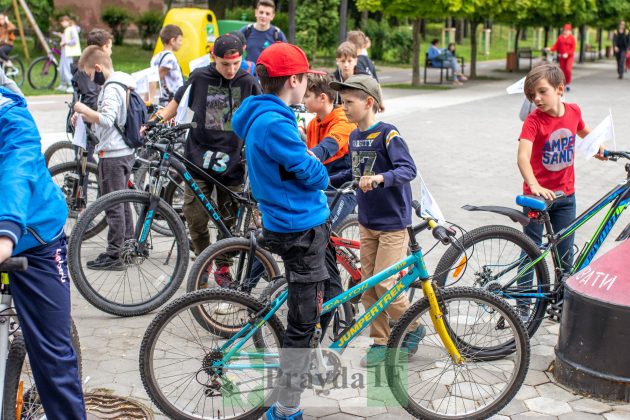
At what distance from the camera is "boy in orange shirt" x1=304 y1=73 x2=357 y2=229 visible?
5.37 m

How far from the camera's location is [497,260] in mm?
5184

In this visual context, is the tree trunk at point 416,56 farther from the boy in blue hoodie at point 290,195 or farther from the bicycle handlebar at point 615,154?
the boy in blue hoodie at point 290,195

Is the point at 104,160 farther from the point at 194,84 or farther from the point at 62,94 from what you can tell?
the point at 62,94

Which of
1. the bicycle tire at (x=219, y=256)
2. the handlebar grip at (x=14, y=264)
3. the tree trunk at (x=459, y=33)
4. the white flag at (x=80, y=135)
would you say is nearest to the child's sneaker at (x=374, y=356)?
the bicycle tire at (x=219, y=256)

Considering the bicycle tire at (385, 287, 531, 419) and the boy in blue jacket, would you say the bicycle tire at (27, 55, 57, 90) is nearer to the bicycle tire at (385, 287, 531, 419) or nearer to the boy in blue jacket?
the bicycle tire at (385, 287, 531, 419)

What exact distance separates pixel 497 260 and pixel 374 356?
963 mm

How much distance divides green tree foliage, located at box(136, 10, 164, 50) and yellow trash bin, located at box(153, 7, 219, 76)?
58.4 feet

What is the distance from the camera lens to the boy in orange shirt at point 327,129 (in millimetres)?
5371

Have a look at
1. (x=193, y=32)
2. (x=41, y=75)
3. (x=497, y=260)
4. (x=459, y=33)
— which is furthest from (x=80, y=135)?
(x=459, y=33)

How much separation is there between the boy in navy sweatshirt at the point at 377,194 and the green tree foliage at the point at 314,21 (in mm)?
23615

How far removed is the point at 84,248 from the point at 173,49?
3.09m

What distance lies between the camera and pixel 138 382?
4.72m

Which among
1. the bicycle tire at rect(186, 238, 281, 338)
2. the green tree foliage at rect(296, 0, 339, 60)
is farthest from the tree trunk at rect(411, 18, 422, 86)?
the bicycle tire at rect(186, 238, 281, 338)

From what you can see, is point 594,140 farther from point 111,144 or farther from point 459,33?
point 459,33
